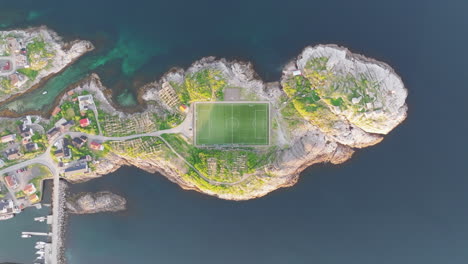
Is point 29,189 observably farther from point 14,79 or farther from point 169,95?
point 169,95

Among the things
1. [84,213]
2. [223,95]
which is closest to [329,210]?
[223,95]

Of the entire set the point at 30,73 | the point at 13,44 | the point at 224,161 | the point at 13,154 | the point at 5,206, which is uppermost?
the point at 13,44

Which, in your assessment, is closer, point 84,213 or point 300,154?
point 300,154

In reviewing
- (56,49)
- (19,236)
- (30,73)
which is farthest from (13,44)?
(19,236)

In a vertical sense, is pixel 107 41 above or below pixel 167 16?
below

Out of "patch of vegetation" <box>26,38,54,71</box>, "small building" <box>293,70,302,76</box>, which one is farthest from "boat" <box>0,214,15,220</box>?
"small building" <box>293,70,302,76</box>

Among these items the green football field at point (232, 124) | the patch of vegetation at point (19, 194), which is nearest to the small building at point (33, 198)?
the patch of vegetation at point (19, 194)

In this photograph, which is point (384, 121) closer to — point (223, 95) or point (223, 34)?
point (223, 95)
